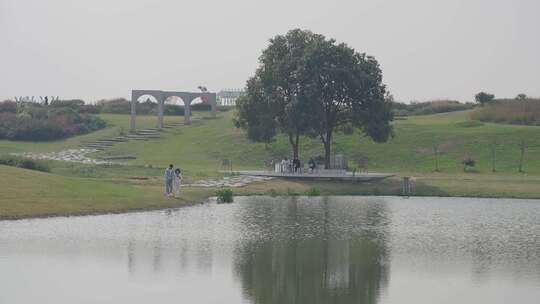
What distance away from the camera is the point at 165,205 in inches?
1913

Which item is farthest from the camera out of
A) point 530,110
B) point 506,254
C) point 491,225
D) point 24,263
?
point 530,110

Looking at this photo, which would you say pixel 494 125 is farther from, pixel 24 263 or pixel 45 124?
pixel 24 263

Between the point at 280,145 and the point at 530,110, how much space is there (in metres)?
28.7

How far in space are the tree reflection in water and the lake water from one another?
50 millimetres

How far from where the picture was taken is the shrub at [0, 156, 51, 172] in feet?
190

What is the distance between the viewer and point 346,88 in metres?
70.7

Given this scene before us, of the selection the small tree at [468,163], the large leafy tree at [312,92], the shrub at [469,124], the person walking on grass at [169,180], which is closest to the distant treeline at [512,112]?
the shrub at [469,124]

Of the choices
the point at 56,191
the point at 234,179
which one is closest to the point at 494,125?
the point at 234,179

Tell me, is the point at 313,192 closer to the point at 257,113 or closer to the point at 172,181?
the point at 172,181

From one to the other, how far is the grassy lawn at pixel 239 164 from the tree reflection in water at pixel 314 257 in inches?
370

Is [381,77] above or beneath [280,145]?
above

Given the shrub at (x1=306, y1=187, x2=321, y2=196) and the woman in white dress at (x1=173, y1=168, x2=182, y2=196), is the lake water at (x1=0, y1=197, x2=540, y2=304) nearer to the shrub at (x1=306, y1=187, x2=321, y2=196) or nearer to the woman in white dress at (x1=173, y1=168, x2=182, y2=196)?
the woman in white dress at (x1=173, y1=168, x2=182, y2=196)

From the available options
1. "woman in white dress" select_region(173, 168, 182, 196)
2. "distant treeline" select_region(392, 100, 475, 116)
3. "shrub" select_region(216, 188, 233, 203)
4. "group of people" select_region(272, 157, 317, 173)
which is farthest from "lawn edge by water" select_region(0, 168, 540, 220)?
"distant treeline" select_region(392, 100, 475, 116)

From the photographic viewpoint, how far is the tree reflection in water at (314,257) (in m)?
26.7
